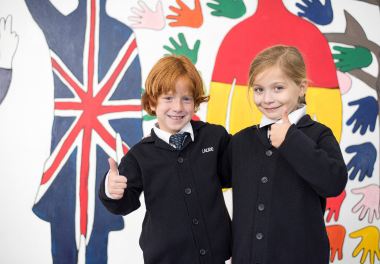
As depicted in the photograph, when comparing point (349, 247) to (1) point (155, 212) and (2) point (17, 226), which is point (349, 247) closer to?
(1) point (155, 212)

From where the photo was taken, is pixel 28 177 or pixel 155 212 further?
Result: pixel 28 177

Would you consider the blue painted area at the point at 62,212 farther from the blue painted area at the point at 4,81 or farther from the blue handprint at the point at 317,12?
the blue handprint at the point at 317,12

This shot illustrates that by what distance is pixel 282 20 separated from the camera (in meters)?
1.67

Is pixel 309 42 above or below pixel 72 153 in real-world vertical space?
above

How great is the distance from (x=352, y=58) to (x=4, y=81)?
6.92 ft

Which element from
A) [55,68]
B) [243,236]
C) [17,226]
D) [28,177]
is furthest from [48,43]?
[243,236]

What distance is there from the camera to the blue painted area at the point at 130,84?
159 cm

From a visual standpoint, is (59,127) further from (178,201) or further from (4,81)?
(178,201)

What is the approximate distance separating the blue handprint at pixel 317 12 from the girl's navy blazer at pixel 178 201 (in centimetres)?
121

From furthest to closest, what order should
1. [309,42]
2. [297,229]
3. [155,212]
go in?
[309,42]
[155,212]
[297,229]

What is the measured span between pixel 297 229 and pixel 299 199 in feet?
0.29

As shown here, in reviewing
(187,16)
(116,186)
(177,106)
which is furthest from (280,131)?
(187,16)

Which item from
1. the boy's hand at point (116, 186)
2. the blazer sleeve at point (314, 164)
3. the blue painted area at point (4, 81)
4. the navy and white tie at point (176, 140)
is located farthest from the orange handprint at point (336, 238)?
the blue painted area at point (4, 81)

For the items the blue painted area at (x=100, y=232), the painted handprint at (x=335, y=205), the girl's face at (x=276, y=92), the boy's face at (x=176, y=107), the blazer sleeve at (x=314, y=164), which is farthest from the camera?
the painted handprint at (x=335, y=205)
